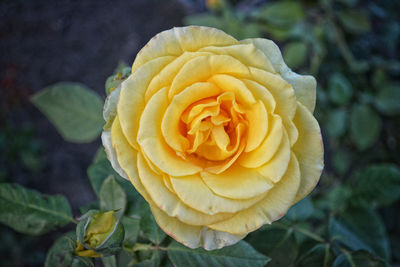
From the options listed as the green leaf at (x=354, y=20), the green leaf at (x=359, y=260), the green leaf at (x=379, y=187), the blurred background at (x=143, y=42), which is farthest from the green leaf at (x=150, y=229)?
the green leaf at (x=354, y=20)

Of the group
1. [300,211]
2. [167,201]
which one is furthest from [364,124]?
[167,201]

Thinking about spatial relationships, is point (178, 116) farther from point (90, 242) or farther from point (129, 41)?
point (129, 41)

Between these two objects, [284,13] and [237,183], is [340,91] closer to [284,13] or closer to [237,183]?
[284,13]

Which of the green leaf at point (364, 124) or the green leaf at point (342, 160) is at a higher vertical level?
the green leaf at point (364, 124)

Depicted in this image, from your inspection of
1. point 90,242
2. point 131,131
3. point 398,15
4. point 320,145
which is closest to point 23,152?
point 90,242

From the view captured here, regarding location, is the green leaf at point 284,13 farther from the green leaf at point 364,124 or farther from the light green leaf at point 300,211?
the light green leaf at point 300,211

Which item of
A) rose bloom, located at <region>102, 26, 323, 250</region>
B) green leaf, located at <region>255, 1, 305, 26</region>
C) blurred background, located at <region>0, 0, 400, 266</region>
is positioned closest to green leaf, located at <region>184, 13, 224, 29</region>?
blurred background, located at <region>0, 0, 400, 266</region>

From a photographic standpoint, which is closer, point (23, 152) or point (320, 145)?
point (320, 145)
